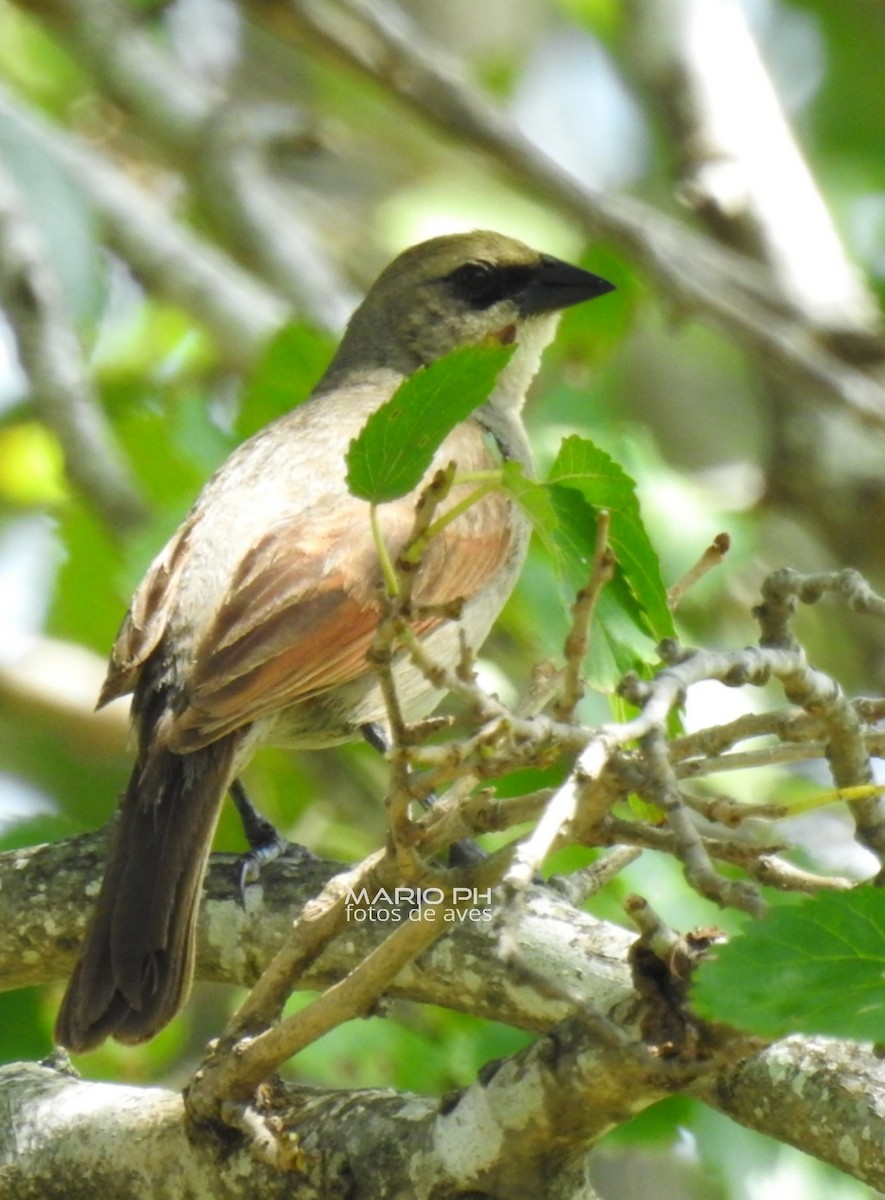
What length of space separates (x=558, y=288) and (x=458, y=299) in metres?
0.34

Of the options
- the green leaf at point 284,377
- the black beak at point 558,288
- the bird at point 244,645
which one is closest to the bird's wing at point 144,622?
the bird at point 244,645

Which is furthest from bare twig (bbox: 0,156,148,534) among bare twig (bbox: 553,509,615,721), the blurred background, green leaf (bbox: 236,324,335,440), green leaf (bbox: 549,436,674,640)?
bare twig (bbox: 553,509,615,721)

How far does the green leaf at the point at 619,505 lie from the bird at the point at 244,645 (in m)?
0.63

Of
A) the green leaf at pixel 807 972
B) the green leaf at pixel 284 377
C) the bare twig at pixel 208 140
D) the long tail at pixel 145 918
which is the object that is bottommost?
the long tail at pixel 145 918

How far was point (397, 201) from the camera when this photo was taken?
7.67 m

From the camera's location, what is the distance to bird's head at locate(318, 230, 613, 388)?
551 centimetres

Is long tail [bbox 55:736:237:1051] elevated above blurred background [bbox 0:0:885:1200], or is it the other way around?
blurred background [bbox 0:0:885:1200]

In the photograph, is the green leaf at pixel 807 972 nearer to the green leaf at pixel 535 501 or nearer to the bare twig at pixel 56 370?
the green leaf at pixel 535 501

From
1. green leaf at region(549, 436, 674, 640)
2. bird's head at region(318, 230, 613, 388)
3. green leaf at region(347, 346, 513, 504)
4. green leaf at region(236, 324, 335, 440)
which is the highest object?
bird's head at region(318, 230, 613, 388)

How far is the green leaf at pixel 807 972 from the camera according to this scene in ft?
6.59

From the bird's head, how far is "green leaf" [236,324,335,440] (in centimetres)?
35

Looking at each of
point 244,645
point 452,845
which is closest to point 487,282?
point 244,645

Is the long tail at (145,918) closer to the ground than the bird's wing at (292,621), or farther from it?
closer to the ground

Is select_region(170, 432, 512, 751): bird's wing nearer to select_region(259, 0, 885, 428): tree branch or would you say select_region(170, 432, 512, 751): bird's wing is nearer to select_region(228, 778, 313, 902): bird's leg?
select_region(228, 778, 313, 902): bird's leg
